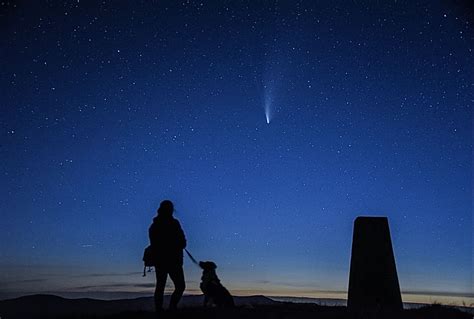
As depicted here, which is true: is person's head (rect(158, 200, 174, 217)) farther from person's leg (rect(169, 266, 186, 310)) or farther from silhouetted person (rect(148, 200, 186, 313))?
person's leg (rect(169, 266, 186, 310))

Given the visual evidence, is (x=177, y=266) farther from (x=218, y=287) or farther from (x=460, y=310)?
(x=460, y=310)

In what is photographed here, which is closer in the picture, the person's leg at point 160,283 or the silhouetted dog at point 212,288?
the person's leg at point 160,283

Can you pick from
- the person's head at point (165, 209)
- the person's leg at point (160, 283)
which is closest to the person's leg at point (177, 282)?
the person's leg at point (160, 283)

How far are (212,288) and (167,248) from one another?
122 inches

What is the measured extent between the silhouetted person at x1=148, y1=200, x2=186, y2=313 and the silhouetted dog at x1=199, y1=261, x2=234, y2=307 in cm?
227

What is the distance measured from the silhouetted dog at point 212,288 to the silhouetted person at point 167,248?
227 cm

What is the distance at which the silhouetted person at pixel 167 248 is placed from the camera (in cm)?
1046

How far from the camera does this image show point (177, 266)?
10.5 metres

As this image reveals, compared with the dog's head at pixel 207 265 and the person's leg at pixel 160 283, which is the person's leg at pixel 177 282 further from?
the dog's head at pixel 207 265

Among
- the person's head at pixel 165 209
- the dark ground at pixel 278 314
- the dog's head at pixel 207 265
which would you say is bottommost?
the dark ground at pixel 278 314

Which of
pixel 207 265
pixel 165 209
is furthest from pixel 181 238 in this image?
pixel 207 265

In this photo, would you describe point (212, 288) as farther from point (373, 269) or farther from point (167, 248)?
point (373, 269)

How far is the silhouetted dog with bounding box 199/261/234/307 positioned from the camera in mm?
13000

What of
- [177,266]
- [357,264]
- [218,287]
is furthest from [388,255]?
[177,266]
